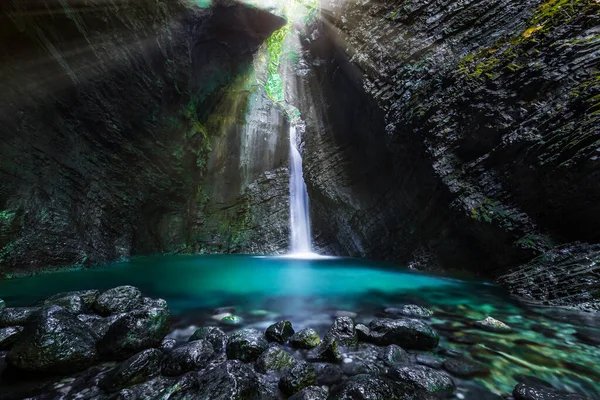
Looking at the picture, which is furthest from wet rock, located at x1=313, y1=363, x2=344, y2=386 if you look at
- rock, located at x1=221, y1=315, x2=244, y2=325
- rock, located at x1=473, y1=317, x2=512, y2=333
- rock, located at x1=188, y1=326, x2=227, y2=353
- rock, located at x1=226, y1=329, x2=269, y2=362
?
rock, located at x1=473, y1=317, x2=512, y2=333

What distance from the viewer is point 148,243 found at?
17.0 m

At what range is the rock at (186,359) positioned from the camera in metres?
3.41

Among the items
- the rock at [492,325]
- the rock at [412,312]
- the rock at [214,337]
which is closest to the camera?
the rock at [214,337]

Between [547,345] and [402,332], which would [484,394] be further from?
[547,345]

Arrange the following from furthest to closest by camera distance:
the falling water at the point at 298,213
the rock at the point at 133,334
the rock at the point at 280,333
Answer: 1. the falling water at the point at 298,213
2. the rock at the point at 280,333
3. the rock at the point at 133,334

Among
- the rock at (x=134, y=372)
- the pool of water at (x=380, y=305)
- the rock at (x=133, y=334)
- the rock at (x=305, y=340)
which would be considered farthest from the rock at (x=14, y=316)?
the rock at (x=305, y=340)

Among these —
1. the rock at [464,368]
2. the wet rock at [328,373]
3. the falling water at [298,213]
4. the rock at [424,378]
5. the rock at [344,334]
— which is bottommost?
the wet rock at [328,373]

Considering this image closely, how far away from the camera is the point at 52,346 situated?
11.2 feet

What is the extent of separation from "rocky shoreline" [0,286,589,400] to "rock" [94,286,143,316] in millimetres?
404

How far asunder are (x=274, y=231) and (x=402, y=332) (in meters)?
16.3

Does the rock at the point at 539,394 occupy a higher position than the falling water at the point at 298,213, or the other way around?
the falling water at the point at 298,213

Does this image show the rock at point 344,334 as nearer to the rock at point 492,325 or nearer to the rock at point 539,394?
the rock at point 539,394

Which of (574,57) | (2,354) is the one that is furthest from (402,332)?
(574,57)

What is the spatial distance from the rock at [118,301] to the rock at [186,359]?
2297 mm
